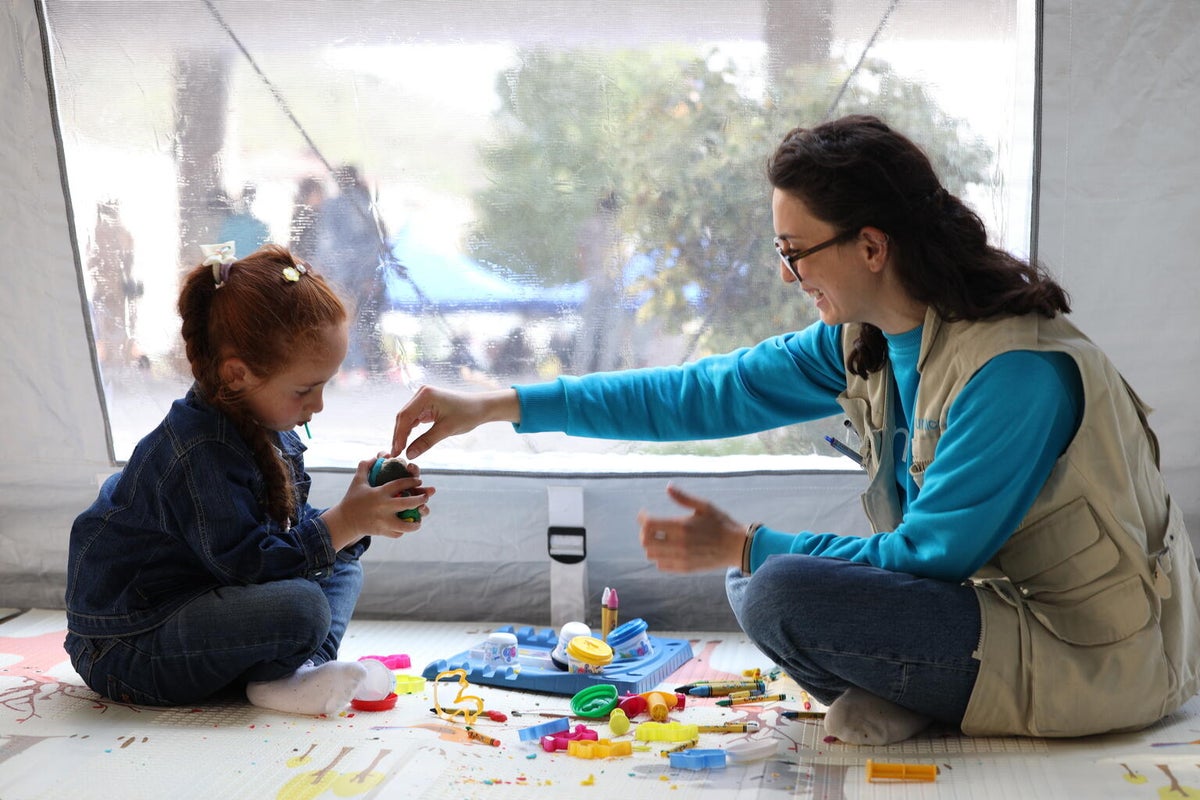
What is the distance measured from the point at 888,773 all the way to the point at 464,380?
1.04 metres

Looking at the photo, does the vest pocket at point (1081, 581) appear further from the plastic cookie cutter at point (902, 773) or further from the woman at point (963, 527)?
the plastic cookie cutter at point (902, 773)

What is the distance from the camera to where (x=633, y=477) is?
2100 mm

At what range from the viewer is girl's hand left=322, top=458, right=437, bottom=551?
169 cm

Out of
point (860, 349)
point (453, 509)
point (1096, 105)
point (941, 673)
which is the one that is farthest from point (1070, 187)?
point (453, 509)

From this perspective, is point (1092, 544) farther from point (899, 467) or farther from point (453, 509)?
point (453, 509)

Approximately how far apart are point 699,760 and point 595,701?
0.26 metres

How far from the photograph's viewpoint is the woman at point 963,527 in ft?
4.61

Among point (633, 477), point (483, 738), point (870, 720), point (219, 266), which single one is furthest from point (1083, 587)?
point (219, 266)

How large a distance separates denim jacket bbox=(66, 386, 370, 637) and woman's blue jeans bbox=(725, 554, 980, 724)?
2.11ft

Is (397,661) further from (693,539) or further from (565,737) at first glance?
(693,539)

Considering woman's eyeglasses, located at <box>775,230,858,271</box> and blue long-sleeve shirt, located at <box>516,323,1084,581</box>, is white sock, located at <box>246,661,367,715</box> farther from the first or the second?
woman's eyeglasses, located at <box>775,230,858,271</box>

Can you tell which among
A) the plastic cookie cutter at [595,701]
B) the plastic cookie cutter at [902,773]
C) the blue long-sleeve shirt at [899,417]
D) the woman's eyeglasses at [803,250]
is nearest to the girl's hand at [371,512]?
the blue long-sleeve shirt at [899,417]

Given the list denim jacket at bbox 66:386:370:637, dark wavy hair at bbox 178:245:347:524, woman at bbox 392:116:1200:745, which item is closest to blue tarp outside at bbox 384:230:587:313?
dark wavy hair at bbox 178:245:347:524

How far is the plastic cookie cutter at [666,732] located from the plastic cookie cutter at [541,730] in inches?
3.7
